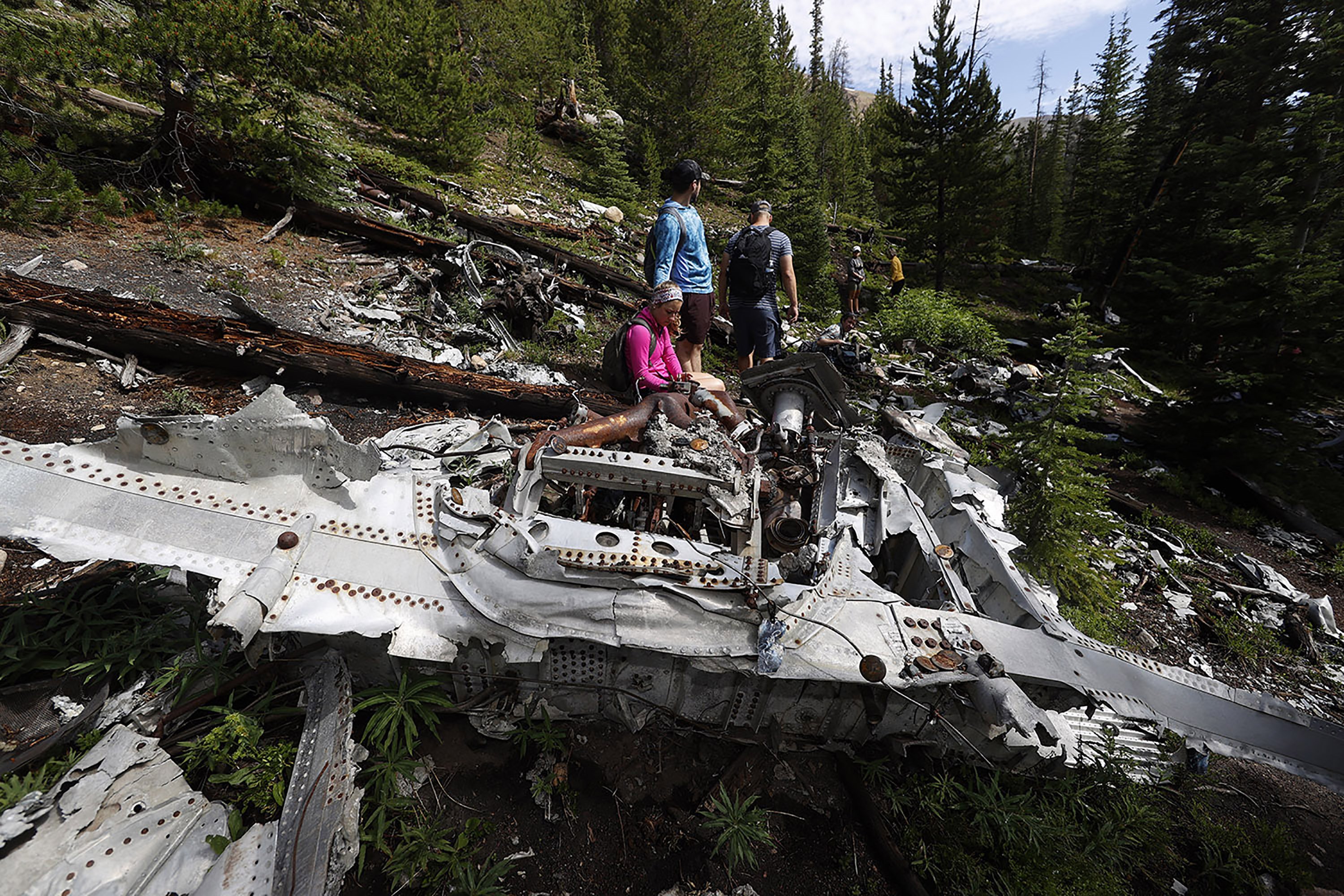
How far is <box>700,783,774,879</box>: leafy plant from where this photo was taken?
233cm

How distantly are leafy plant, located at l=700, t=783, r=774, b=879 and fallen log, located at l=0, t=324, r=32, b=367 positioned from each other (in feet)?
20.7

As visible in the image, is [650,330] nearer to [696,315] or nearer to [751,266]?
[696,315]

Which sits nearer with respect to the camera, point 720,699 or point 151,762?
point 151,762

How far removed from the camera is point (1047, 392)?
4.45 metres

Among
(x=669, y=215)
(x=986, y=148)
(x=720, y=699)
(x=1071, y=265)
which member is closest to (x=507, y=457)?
(x=720, y=699)

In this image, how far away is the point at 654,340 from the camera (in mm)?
4469

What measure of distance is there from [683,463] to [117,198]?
25.9ft

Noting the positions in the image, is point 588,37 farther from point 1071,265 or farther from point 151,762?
point 151,762

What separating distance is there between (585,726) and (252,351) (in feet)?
15.3

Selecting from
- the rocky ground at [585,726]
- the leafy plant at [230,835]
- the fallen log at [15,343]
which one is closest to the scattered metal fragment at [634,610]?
the rocky ground at [585,726]

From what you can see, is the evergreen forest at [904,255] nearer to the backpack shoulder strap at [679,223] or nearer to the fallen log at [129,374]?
the fallen log at [129,374]

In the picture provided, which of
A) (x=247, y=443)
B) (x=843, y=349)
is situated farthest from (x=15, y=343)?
(x=843, y=349)

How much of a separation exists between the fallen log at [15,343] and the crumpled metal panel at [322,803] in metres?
4.46

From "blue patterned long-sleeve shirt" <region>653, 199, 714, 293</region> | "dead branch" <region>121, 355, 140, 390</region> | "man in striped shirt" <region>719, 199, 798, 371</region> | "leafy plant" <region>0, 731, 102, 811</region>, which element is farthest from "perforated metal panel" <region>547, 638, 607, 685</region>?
"dead branch" <region>121, 355, 140, 390</region>
